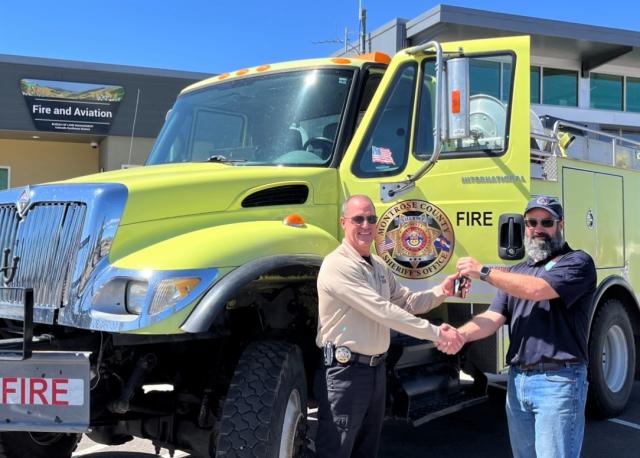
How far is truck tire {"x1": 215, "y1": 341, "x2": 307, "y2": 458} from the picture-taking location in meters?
3.00

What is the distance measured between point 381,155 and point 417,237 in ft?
1.90

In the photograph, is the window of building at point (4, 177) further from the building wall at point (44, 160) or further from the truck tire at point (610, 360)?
the truck tire at point (610, 360)

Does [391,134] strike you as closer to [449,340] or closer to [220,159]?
[220,159]

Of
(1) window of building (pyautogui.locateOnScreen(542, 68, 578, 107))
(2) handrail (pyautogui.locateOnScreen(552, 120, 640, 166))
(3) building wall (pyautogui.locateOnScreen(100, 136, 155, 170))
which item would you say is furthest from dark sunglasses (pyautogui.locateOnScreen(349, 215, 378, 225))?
(1) window of building (pyautogui.locateOnScreen(542, 68, 578, 107))

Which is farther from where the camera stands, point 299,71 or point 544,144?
point 544,144

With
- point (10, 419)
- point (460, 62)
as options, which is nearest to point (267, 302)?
point (10, 419)

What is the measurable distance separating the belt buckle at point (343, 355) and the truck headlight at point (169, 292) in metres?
0.77

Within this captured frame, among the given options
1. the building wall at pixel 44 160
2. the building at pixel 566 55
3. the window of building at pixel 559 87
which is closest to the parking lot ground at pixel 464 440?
the building at pixel 566 55

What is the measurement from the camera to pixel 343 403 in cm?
320

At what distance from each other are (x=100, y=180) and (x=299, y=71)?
60.9 inches

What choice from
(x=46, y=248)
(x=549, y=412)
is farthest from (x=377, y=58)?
(x=549, y=412)

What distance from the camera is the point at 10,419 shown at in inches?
115

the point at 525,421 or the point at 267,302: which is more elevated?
the point at 267,302

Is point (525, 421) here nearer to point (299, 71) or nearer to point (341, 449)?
point (341, 449)
